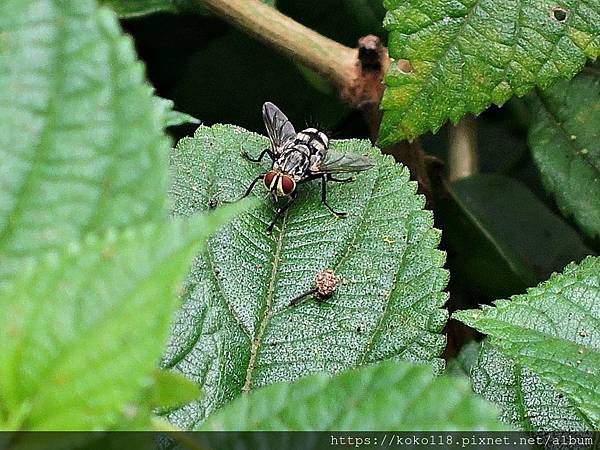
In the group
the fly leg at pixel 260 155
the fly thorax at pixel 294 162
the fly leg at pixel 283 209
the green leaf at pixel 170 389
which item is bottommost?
the fly leg at pixel 283 209

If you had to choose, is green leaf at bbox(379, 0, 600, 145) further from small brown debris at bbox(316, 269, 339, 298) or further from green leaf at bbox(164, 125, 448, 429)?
small brown debris at bbox(316, 269, 339, 298)

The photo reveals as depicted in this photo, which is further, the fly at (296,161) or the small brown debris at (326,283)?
the fly at (296,161)

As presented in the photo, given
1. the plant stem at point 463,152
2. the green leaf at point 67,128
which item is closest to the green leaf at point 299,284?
the green leaf at point 67,128

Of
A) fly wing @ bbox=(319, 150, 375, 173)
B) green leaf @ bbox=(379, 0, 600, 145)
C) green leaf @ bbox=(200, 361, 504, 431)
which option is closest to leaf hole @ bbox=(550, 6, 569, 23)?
green leaf @ bbox=(379, 0, 600, 145)

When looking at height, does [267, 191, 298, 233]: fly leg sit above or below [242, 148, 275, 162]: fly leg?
below

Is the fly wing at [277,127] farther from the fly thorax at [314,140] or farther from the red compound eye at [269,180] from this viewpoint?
the red compound eye at [269,180]

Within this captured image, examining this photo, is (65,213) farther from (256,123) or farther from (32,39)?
(256,123)

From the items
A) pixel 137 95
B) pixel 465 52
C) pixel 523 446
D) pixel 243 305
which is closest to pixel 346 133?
pixel 465 52
